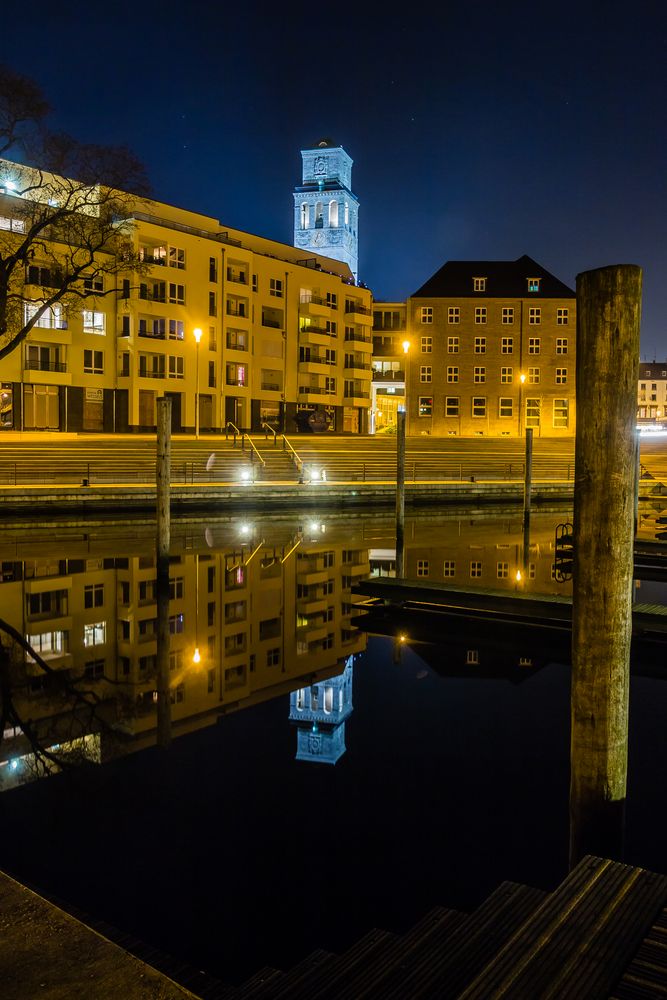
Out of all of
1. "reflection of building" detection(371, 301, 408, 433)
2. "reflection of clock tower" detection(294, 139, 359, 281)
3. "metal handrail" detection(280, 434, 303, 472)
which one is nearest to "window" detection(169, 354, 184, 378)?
"metal handrail" detection(280, 434, 303, 472)

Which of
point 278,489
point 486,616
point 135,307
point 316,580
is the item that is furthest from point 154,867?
point 135,307

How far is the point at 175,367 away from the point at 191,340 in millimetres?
2283

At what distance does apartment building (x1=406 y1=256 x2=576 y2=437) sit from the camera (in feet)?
228

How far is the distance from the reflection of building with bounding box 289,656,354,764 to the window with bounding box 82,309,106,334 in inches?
1667

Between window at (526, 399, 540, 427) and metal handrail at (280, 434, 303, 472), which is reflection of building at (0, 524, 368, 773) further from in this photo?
window at (526, 399, 540, 427)

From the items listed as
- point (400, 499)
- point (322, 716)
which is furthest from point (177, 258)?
point (322, 716)

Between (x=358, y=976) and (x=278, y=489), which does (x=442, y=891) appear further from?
(x=278, y=489)

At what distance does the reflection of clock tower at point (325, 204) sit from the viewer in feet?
375

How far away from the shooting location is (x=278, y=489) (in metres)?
33.8

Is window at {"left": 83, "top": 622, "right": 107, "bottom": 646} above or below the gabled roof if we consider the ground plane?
below

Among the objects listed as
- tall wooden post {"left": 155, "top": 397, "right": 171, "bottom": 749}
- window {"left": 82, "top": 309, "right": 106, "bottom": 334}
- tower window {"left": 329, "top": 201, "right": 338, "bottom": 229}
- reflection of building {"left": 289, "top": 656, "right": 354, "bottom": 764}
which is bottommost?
reflection of building {"left": 289, "top": 656, "right": 354, "bottom": 764}

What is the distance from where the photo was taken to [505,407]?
229 feet

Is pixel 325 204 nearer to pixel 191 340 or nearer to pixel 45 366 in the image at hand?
pixel 191 340

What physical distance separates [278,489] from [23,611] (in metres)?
19.6
